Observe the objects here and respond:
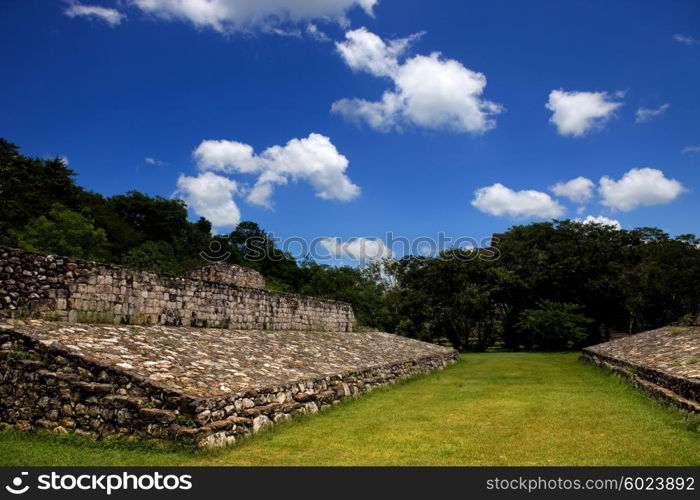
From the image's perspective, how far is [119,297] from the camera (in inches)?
435

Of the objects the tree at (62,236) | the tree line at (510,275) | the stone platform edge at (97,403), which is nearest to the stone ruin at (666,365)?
the stone platform edge at (97,403)

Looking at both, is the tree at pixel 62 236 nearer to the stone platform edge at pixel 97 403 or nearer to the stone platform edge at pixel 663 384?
the stone platform edge at pixel 97 403

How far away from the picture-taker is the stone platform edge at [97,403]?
6699 millimetres

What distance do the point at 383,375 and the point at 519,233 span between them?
33.1m

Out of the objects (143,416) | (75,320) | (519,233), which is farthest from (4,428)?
(519,233)

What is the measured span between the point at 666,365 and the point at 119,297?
14.8m

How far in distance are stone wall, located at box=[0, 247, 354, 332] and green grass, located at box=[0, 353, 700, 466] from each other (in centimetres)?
319

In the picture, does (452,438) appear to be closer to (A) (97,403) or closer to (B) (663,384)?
(A) (97,403)

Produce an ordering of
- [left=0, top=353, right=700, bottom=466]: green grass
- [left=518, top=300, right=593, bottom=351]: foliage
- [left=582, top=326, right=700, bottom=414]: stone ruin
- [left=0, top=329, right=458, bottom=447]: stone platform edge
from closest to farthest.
Result: [left=0, top=353, right=700, bottom=466]: green grass
[left=0, top=329, right=458, bottom=447]: stone platform edge
[left=582, top=326, right=700, bottom=414]: stone ruin
[left=518, top=300, right=593, bottom=351]: foliage

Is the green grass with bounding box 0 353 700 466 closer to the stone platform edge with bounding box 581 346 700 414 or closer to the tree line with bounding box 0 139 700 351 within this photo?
the stone platform edge with bounding box 581 346 700 414

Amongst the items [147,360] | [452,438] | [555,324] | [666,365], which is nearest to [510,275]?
[555,324]

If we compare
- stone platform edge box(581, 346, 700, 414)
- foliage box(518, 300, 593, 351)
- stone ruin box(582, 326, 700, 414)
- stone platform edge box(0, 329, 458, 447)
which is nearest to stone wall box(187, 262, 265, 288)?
stone platform edge box(0, 329, 458, 447)

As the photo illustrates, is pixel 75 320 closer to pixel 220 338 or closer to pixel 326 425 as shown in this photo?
pixel 220 338

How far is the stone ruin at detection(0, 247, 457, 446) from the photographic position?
6.87 metres
